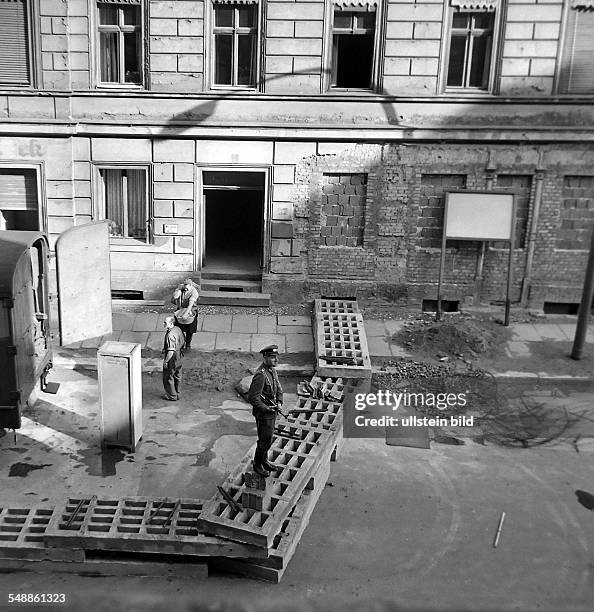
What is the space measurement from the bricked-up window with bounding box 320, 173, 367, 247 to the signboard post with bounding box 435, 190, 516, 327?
6.06ft

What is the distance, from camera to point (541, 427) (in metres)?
11.7

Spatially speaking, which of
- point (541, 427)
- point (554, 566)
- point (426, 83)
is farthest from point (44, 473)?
point (426, 83)

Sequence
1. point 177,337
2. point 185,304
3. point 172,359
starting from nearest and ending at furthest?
point 177,337
point 172,359
point 185,304

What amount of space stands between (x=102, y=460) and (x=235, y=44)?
9427 millimetres

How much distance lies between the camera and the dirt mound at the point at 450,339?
1393 centimetres

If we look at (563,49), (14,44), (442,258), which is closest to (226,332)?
(442,258)

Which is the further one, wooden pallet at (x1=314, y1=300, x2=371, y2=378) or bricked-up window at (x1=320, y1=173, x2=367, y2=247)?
bricked-up window at (x1=320, y1=173, x2=367, y2=247)

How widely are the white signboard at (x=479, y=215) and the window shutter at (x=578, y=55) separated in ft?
8.76

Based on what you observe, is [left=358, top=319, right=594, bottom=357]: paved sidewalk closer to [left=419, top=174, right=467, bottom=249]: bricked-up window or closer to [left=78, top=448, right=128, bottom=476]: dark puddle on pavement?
[left=419, top=174, right=467, bottom=249]: bricked-up window

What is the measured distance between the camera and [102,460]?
1014 centimetres

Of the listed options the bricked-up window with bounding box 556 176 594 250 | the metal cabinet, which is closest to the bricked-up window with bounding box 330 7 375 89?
the bricked-up window with bounding box 556 176 594 250

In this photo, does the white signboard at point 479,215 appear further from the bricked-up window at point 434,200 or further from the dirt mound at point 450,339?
the dirt mound at point 450,339

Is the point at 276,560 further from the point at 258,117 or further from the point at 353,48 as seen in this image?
the point at 353,48

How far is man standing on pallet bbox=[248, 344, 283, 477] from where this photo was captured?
8453mm
